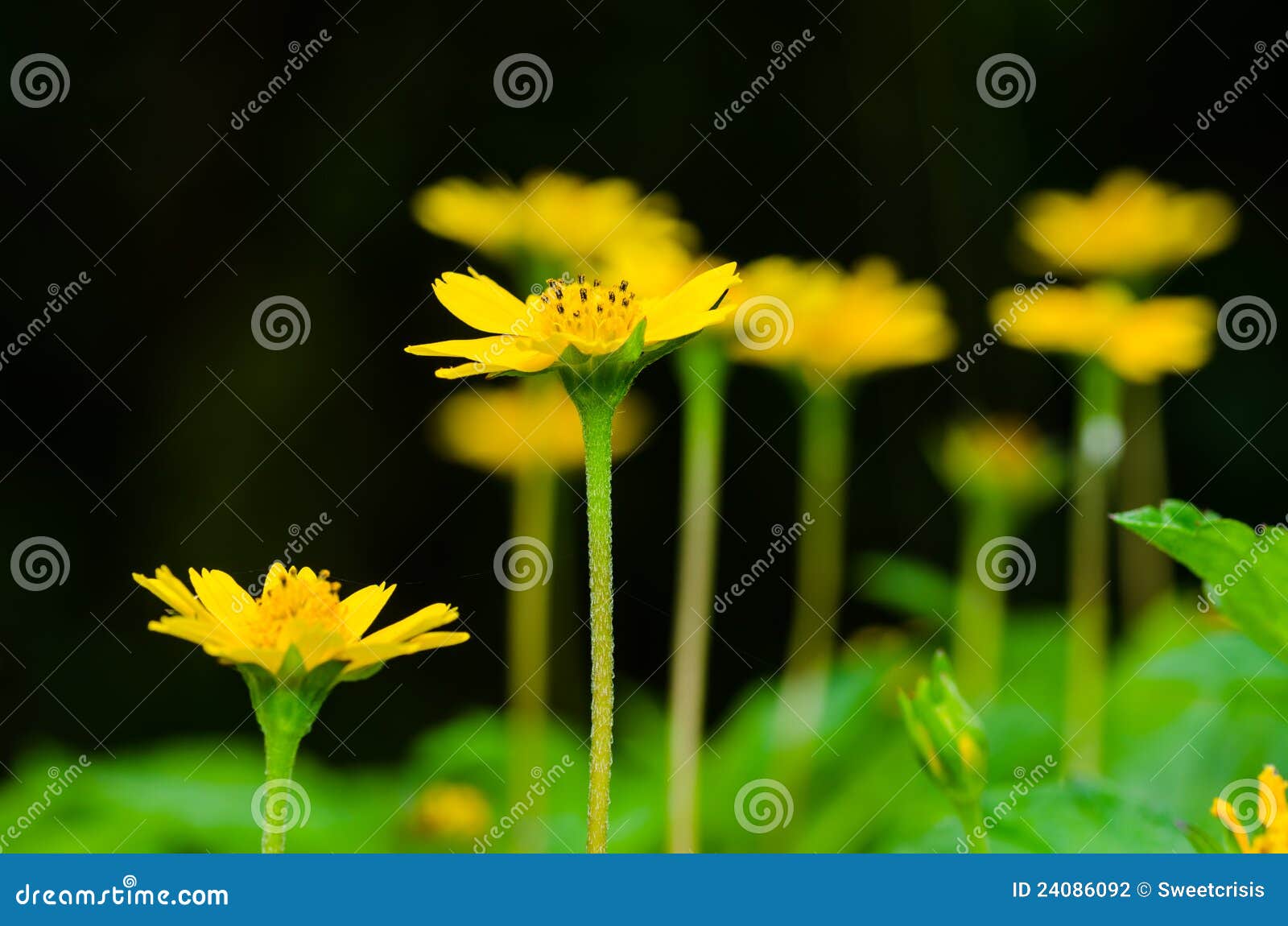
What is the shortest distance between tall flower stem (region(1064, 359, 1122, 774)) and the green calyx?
0.46 meters


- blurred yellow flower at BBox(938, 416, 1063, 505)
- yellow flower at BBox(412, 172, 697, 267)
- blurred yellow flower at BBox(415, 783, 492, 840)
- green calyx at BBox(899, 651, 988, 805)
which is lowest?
green calyx at BBox(899, 651, 988, 805)

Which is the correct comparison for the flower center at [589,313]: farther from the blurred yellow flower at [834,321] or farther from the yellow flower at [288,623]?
the blurred yellow flower at [834,321]

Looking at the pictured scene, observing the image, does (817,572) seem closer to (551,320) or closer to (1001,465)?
(1001,465)

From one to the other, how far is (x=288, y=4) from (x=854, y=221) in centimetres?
95

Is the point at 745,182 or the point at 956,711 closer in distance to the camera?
the point at 956,711

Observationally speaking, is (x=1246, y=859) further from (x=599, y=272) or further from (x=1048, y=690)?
(x=1048, y=690)

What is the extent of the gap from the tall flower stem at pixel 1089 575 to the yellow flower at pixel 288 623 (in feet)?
2.48

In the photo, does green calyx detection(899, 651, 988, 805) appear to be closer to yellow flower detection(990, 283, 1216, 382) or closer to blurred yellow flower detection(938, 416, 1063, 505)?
yellow flower detection(990, 283, 1216, 382)

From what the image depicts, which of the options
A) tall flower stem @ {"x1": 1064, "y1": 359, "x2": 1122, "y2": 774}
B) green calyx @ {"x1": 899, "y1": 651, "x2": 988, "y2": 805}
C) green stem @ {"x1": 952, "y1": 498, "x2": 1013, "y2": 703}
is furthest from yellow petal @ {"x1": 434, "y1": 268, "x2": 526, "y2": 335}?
green stem @ {"x1": 952, "y1": 498, "x2": 1013, "y2": 703}

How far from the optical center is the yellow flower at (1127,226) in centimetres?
155

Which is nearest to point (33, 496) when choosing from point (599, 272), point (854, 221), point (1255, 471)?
point (599, 272)

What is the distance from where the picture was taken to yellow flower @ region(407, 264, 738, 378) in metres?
0.61

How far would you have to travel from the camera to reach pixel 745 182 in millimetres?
2086

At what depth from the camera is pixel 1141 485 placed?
6.05 feet
